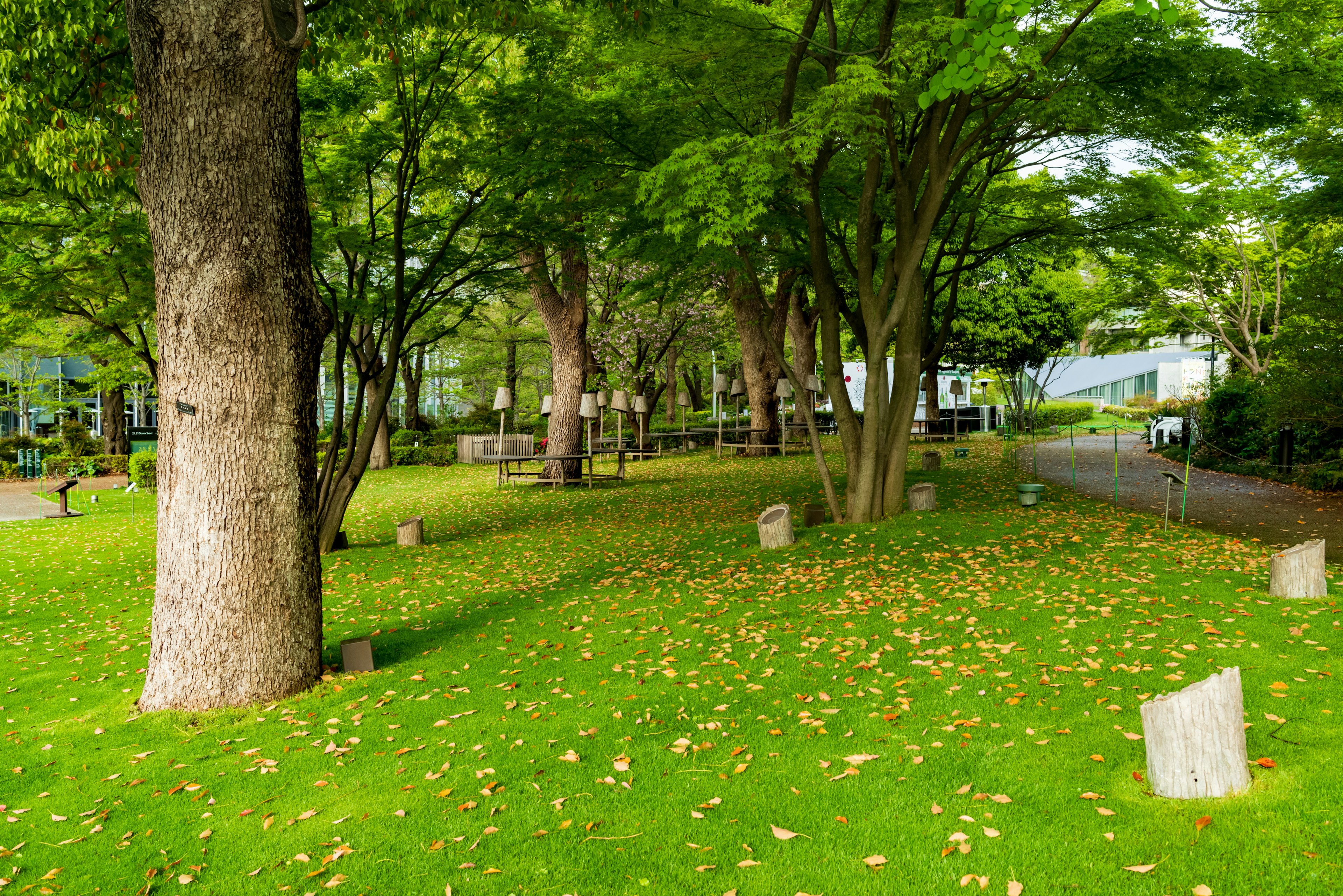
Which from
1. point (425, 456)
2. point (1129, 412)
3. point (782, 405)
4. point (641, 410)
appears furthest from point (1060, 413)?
point (425, 456)

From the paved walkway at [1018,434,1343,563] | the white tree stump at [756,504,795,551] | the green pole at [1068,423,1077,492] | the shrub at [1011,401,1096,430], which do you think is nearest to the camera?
Answer: the white tree stump at [756,504,795,551]

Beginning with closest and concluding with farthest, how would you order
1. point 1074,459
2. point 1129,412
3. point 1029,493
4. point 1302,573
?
point 1302,573 < point 1029,493 < point 1074,459 < point 1129,412

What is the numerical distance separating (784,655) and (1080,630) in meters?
2.10

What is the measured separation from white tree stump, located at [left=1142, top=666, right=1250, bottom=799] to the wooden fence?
17.8 meters

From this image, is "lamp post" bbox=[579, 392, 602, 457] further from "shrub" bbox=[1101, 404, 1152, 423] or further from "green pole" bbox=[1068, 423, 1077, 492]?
"shrub" bbox=[1101, 404, 1152, 423]

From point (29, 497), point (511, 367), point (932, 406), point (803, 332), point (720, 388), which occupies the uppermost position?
point (803, 332)

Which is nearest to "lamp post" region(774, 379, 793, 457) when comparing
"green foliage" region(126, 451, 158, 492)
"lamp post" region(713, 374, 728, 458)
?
"lamp post" region(713, 374, 728, 458)

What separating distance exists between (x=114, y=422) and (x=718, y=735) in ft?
89.2

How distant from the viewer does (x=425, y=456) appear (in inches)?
1022

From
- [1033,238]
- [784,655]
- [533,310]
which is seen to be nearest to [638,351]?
[533,310]

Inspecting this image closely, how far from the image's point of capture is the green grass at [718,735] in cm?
351

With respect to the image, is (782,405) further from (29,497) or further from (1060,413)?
(1060,413)

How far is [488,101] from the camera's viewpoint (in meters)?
10.5

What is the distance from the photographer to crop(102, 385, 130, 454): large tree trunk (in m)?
25.9
